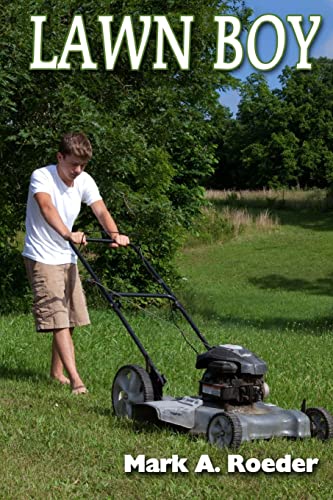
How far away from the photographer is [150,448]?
17.1ft

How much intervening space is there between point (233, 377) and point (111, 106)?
10131 millimetres

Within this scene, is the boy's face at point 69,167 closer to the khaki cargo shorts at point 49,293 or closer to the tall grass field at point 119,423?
the khaki cargo shorts at point 49,293

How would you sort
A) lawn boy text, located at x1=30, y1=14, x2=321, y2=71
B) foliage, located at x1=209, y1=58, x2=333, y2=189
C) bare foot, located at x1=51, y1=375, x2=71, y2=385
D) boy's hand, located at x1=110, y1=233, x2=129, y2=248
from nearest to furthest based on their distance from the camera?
boy's hand, located at x1=110, y1=233, x2=129, y2=248 < bare foot, located at x1=51, y1=375, x2=71, y2=385 < lawn boy text, located at x1=30, y1=14, x2=321, y2=71 < foliage, located at x1=209, y1=58, x2=333, y2=189

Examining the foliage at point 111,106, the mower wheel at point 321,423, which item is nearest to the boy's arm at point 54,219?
the mower wheel at point 321,423

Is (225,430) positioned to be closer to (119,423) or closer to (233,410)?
(233,410)

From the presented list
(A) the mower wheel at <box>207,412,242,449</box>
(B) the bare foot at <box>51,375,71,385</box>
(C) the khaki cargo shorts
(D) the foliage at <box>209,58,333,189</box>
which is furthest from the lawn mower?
(D) the foliage at <box>209,58,333,189</box>

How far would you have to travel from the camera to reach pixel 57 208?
6953 millimetres

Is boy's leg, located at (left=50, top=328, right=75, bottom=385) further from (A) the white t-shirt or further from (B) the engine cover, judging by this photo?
(B) the engine cover

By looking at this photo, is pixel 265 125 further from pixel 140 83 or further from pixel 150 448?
pixel 150 448

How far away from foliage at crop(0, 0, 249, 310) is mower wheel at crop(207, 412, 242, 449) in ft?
25.3

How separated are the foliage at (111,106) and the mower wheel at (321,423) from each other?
7.76m

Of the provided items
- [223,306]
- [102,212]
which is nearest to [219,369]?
[102,212]

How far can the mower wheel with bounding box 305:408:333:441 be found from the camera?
5.38m

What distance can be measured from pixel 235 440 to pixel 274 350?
16.3 ft
